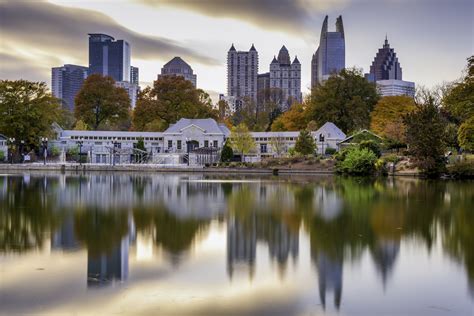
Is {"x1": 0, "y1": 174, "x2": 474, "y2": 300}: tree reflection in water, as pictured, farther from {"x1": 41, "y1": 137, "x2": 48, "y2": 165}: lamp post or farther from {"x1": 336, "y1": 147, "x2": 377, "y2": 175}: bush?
{"x1": 41, "y1": 137, "x2": 48, "y2": 165}: lamp post

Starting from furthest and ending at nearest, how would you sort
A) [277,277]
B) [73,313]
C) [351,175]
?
[351,175]
[277,277]
[73,313]

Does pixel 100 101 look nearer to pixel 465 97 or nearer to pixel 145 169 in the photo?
pixel 145 169

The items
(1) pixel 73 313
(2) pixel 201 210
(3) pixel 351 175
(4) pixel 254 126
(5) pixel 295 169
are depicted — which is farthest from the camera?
(4) pixel 254 126

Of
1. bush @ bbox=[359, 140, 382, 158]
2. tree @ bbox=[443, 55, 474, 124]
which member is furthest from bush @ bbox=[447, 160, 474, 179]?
bush @ bbox=[359, 140, 382, 158]

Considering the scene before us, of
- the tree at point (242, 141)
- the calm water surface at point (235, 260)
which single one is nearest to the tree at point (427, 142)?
the tree at point (242, 141)

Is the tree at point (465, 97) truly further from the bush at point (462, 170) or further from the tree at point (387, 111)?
the tree at point (387, 111)

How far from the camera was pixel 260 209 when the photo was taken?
20906 millimetres

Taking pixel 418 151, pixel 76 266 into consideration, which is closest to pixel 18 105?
pixel 418 151

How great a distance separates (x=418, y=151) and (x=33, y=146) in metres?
44.7

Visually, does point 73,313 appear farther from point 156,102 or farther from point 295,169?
point 156,102

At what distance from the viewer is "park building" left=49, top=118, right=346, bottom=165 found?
7094 cm

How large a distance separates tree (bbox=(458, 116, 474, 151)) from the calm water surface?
78.9 feet

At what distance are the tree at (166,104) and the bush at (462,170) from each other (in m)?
43.4

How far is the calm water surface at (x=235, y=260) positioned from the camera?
8.84m
